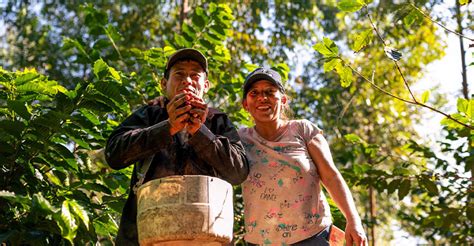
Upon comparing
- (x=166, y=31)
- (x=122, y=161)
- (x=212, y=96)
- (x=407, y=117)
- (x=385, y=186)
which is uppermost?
(x=166, y=31)

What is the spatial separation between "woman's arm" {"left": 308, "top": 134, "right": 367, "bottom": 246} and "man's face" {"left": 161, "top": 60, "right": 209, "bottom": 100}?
70 centimetres

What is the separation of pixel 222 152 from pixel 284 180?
2.06ft

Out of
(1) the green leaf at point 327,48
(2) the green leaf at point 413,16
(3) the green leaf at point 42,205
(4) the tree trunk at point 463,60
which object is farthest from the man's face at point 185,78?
(4) the tree trunk at point 463,60

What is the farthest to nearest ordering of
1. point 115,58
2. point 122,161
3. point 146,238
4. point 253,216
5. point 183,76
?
1. point 115,58
2. point 253,216
3. point 183,76
4. point 122,161
5. point 146,238

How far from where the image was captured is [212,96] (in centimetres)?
571

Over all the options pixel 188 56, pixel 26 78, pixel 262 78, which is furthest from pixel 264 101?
pixel 26 78

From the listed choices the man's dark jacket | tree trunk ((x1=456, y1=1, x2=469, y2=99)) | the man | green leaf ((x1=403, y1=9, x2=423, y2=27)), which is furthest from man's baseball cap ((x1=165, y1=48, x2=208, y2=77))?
tree trunk ((x1=456, y1=1, x2=469, y2=99))

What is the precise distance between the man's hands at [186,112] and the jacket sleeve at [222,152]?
52 mm

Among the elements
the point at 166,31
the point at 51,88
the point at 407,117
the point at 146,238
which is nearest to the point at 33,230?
the point at 51,88

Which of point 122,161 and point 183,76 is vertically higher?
point 183,76

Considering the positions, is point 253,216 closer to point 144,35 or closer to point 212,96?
point 212,96

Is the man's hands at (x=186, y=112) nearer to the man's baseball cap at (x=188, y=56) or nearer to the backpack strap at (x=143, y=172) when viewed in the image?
the backpack strap at (x=143, y=172)

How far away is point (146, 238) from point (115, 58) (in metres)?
2.90

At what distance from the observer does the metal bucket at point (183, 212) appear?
256 centimetres
